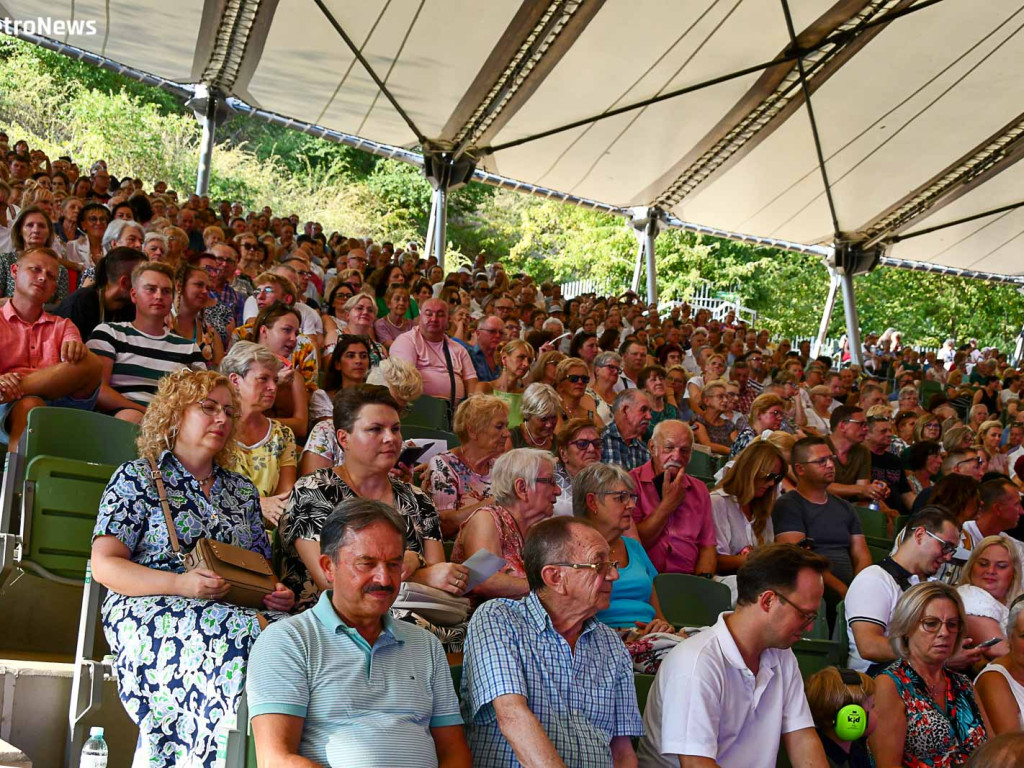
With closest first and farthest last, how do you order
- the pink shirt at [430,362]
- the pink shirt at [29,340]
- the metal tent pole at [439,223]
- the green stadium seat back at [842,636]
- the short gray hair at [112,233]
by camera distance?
the green stadium seat back at [842,636], the pink shirt at [29,340], the pink shirt at [430,362], the short gray hair at [112,233], the metal tent pole at [439,223]

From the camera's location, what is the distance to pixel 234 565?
121 inches

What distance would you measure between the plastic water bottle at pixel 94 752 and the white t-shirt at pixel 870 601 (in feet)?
8.93

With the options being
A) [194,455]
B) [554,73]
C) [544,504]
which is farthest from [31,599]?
[554,73]

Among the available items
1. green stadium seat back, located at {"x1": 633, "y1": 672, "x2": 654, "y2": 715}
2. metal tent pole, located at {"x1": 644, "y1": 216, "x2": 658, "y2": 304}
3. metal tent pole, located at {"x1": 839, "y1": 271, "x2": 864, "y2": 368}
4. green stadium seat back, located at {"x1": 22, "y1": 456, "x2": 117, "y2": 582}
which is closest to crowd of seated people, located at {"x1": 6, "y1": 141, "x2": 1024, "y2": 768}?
green stadium seat back, located at {"x1": 633, "y1": 672, "x2": 654, "y2": 715}

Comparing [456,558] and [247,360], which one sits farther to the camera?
[247,360]

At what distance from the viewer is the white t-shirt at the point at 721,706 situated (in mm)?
3096

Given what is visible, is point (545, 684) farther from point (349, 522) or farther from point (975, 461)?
point (975, 461)

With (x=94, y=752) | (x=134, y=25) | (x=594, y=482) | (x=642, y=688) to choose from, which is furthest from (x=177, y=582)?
(x=134, y=25)

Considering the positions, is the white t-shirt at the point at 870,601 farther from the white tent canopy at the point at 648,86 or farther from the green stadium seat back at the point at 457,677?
the white tent canopy at the point at 648,86

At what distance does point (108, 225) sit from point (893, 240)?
12810mm

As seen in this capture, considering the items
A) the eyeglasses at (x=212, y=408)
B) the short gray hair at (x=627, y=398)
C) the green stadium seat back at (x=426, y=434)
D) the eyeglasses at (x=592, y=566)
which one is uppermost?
the short gray hair at (x=627, y=398)

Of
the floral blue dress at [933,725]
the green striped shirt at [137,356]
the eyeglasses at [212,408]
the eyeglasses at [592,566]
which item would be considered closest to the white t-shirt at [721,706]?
the eyeglasses at [592,566]

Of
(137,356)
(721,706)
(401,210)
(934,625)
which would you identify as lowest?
(721,706)

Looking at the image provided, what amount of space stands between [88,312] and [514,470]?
96.8 inches
